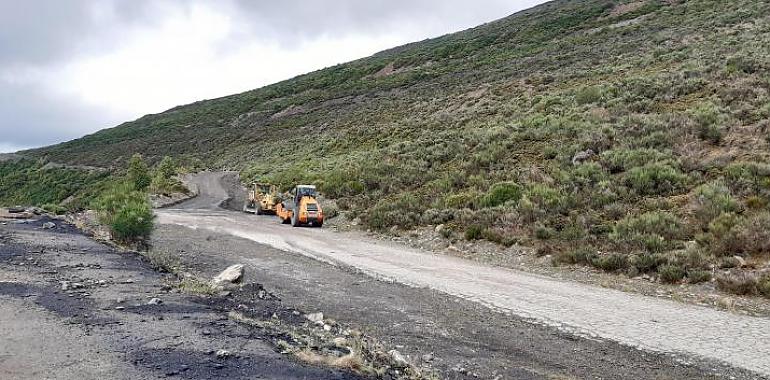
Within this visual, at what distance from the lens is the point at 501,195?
750 inches

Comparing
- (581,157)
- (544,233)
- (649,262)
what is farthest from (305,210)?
(649,262)

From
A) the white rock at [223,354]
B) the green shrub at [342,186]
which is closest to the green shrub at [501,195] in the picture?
the green shrub at [342,186]

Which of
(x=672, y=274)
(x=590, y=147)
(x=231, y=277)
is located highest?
(x=590, y=147)

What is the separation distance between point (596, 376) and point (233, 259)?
10143 millimetres

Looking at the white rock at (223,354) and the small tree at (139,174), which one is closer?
the white rock at (223,354)

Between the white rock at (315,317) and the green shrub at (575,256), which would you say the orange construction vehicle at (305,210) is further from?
the white rock at (315,317)

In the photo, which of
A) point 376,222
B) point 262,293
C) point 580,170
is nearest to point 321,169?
point 376,222

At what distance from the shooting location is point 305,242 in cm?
1839

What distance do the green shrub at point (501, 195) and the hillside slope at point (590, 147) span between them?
8 cm

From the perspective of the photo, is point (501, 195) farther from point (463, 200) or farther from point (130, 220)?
point (130, 220)

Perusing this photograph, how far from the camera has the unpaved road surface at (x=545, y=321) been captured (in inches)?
268

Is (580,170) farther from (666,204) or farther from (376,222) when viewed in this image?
(376,222)

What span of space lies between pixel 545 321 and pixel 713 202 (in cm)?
826

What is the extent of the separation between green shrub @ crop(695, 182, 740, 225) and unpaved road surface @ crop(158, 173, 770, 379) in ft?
15.3
